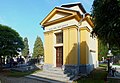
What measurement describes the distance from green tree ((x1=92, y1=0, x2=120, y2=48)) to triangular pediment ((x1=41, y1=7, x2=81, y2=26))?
8.04m

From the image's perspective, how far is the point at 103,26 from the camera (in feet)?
38.4

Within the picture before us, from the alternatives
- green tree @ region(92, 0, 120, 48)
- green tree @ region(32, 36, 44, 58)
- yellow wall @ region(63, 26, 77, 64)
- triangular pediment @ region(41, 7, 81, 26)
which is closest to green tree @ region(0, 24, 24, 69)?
triangular pediment @ region(41, 7, 81, 26)

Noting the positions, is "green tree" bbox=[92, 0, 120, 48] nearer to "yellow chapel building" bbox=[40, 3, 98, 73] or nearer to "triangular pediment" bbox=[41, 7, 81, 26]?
"yellow chapel building" bbox=[40, 3, 98, 73]

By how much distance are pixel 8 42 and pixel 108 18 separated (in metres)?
19.0

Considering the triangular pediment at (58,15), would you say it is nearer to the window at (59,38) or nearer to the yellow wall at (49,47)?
the yellow wall at (49,47)

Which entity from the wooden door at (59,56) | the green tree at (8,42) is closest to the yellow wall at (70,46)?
the wooden door at (59,56)

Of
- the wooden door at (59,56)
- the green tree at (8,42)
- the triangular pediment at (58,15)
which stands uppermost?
the triangular pediment at (58,15)

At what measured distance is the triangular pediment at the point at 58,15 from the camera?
20.4 m

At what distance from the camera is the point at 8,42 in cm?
2739

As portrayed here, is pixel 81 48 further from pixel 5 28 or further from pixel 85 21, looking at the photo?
pixel 5 28

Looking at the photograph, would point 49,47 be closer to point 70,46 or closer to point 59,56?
point 59,56

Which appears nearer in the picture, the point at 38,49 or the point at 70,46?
the point at 70,46

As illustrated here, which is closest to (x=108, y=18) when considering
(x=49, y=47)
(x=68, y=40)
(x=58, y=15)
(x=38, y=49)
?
(x=68, y=40)

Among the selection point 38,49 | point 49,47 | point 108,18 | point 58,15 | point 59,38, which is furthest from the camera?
point 38,49
